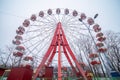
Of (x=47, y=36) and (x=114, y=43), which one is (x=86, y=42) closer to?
(x=114, y=43)

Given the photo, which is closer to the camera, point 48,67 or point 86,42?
point 48,67

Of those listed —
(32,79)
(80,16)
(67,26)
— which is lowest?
(32,79)

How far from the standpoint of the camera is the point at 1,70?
17.3m

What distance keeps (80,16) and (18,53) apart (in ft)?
27.5

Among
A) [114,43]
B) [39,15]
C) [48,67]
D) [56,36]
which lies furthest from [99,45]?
[114,43]

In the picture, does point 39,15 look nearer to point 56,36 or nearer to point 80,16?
point 56,36

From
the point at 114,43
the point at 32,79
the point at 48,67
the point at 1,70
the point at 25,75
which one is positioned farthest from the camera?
the point at 114,43

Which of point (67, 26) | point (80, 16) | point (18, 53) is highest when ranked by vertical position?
point (80, 16)

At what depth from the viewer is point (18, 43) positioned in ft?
47.2

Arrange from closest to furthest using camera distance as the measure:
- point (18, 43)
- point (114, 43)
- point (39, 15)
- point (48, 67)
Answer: point (48, 67) < point (18, 43) < point (39, 15) < point (114, 43)

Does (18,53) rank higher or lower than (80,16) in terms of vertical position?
lower

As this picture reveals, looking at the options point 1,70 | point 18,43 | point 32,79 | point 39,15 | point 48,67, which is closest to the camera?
point 32,79

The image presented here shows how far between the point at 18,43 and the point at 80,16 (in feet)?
26.1

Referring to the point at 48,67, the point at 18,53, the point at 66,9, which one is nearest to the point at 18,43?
the point at 18,53
